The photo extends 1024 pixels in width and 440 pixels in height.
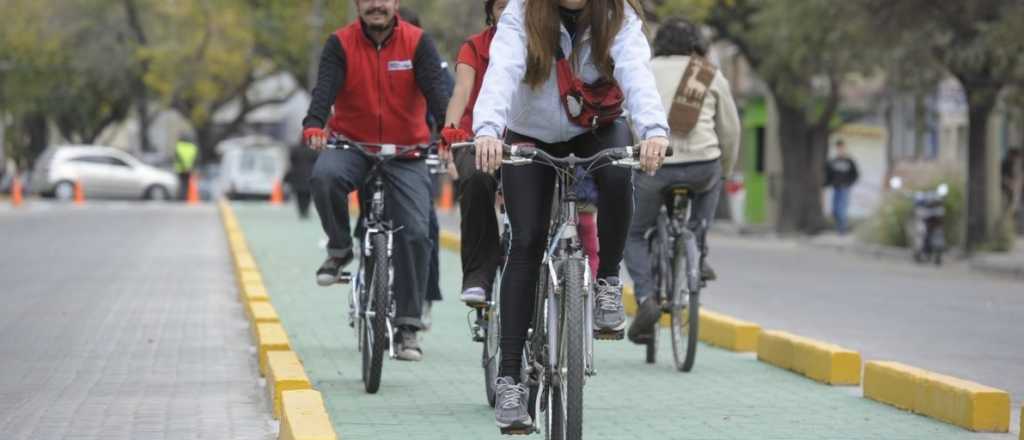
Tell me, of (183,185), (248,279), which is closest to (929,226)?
(248,279)

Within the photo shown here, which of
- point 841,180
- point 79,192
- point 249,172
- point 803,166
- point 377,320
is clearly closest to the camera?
point 377,320

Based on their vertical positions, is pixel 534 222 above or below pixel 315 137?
below

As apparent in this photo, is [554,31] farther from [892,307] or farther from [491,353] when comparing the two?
[892,307]

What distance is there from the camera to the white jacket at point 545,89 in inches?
235

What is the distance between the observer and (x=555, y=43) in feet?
20.3

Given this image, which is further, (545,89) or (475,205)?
(475,205)

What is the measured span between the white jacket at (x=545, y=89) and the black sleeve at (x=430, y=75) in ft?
9.10

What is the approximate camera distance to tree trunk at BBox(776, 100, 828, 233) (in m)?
35.5

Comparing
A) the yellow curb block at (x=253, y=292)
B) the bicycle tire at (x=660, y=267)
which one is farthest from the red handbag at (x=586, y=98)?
the yellow curb block at (x=253, y=292)

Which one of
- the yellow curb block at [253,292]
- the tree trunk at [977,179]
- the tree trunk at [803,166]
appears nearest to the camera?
the yellow curb block at [253,292]

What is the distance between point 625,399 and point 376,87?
1895 mm

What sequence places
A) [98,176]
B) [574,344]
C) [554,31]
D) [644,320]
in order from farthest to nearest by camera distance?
[98,176] → [644,320] → [554,31] → [574,344]

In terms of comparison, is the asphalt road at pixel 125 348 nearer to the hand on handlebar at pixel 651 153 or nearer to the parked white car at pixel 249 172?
the hand on handlebar at pixel 651 153

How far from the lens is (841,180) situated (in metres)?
34.8
